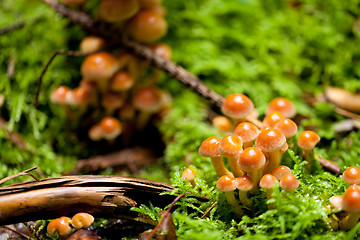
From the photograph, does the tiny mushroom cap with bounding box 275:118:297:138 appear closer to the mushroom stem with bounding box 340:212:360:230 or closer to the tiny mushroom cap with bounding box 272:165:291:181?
the tiny mushroom cap with bounding box 272:165:291:181

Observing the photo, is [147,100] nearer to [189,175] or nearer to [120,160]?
[120,160]

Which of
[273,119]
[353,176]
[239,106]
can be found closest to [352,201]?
[353,176]

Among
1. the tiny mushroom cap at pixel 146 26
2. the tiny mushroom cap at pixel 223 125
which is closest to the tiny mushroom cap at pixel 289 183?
the tiny mushroom cap at pixel 223 125

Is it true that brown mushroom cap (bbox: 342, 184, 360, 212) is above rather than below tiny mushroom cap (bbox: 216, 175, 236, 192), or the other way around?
above

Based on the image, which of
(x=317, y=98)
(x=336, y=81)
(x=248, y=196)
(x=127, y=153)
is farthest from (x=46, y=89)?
(x=336, y=81)

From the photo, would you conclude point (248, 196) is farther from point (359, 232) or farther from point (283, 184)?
point (359, 232)

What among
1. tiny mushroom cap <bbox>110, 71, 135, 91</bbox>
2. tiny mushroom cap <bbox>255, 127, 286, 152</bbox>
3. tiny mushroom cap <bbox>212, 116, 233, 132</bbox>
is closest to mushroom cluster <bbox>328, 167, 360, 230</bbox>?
tiny mushroom cap <bbox>255, 127, 286, 152</bbox>
